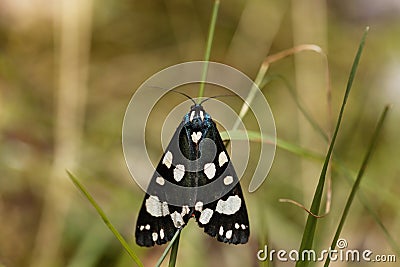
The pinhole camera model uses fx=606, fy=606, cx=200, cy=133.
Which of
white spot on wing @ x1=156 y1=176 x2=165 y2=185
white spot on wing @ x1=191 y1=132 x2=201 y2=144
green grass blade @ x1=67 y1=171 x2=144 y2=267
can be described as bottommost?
green grass blade @ x1=67 y1=171 x2=144 y2=267

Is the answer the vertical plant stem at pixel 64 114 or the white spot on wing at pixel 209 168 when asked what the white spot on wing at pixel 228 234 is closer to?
the white spot on wing at pixel 209 168

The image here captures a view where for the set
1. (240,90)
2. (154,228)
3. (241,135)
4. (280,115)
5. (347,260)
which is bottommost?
(154,228)

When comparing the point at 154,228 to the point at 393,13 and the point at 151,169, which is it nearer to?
the point at 151,169

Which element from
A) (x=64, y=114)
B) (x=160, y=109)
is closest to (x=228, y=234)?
Result: (x=64, y=114)

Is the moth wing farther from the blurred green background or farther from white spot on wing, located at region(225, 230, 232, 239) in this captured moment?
the blurred green background

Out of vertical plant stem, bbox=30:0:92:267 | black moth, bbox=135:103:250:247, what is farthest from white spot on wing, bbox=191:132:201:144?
vertical plant stem, bbox=30:0:92:267

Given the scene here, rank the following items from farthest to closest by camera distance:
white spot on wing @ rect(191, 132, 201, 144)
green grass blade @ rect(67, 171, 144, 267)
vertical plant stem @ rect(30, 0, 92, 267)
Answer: vertical plant stem @ rect(30, 0, 92, 267)
white spot on wing @ rect(191, 132, 201, 144)
green grass blade @ rect(67, 171, 144, 267)

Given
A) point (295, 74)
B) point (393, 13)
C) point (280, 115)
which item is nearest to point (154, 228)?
point (280, 115)

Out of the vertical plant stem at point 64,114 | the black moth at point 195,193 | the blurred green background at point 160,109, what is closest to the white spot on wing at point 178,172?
the black moth at point 195,193
